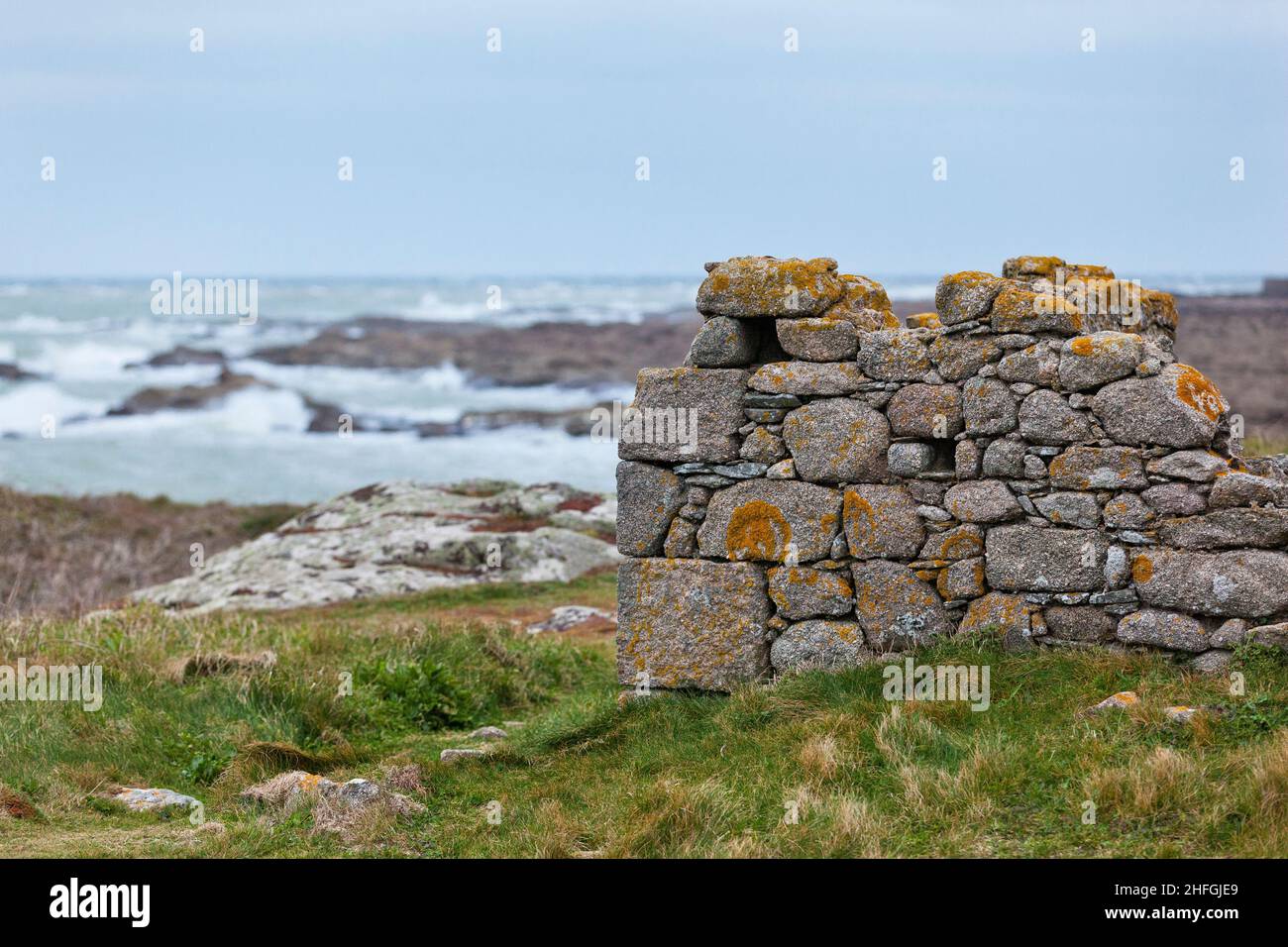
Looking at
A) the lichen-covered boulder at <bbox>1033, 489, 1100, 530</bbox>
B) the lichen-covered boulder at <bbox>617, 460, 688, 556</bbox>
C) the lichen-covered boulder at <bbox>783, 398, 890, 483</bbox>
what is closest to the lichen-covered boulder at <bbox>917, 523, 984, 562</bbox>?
the lichen-covered boulder at <bbox>1033, 489, 1100, 530</bbox>

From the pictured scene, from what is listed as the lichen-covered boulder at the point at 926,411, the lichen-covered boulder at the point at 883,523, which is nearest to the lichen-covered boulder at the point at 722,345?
the lichen-covered boulder at the point at 926,411

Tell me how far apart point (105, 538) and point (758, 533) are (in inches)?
777

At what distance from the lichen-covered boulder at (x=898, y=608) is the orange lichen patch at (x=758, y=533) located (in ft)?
1.94

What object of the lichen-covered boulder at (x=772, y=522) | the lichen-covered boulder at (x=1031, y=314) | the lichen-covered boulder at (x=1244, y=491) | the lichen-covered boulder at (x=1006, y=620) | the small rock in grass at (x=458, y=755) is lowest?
the small rock in grass at (x=458, y=755)

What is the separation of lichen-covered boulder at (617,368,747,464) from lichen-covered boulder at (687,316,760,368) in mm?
76

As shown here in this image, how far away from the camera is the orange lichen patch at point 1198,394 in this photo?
8305 millimetres

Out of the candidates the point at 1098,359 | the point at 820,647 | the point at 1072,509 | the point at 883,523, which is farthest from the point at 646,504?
the point at 1098,359

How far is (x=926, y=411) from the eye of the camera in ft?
29.3

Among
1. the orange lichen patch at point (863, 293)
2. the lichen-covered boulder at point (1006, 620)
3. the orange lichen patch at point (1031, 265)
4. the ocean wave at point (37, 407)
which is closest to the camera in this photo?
the lichen-covered boulder at point (1006, 620)

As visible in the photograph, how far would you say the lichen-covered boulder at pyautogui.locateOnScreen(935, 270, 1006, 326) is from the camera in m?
8.91

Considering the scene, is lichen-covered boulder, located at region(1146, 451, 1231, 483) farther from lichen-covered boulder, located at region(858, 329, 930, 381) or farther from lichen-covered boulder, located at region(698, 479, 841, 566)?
lichen-covered boulder, located at region(698, 479, 841, 566)

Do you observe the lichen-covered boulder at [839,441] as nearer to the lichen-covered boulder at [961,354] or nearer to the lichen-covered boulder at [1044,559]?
the lichen-covered boulder at [961,354]

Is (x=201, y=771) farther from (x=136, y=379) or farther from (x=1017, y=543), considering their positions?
(x=136, y=379)
